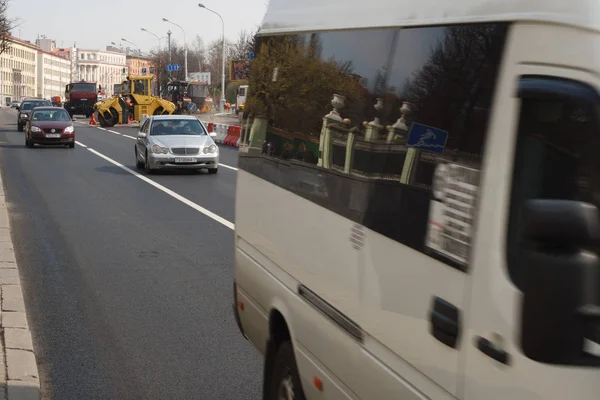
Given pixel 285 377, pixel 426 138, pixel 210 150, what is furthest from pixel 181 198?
pixel 426 138

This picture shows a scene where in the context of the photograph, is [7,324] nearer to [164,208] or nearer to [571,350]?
[571,350]

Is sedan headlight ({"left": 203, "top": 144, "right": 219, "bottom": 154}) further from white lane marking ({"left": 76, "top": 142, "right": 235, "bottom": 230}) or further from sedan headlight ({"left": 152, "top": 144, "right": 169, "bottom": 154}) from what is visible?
white lane marking ({"left": 76, "top": 142, "right": 235, "bottom": 230})

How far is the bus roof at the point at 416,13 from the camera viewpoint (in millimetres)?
2344

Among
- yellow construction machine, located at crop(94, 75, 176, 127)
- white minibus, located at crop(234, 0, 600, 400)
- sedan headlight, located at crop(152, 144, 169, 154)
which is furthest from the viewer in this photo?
yellow construction machine, located at crop(94, 75, 176, 127)

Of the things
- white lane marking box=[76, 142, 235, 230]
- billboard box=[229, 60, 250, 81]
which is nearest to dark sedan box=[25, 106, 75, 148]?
white lane marking box=[76, 142, 235, 230]

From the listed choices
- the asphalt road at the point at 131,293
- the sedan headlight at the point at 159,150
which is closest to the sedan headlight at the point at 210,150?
the sedan headlight at the point at 159,150

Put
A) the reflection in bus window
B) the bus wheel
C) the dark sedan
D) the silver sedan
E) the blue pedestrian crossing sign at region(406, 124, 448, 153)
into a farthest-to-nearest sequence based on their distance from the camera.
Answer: the dark sedan
the silver sedan
the bus wheel
the blue pedestrian crossing sign at region(406, 124, 448, 153)
the reflection in bus window

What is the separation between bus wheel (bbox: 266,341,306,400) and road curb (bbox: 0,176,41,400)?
1.66m

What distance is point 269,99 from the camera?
5570 mm

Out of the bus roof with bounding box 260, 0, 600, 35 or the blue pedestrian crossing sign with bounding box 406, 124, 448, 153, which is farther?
the blue pedestrian crossing sign with bounding box 406, 124, 448, 153

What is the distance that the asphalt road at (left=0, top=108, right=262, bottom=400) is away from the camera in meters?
6.47

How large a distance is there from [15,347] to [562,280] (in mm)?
5350

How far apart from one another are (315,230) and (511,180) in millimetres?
1796

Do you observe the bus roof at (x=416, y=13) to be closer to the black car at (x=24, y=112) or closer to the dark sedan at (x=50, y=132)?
the dark sedan at (x=50, y=132)
